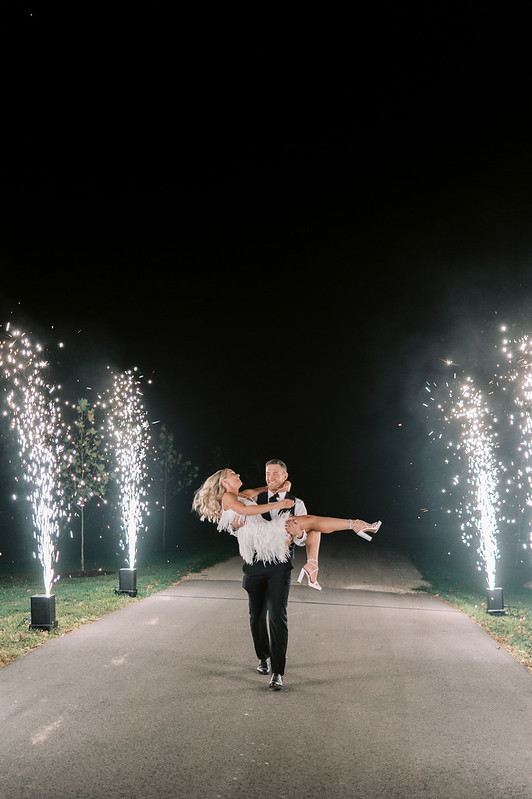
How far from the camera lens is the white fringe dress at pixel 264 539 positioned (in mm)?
6129

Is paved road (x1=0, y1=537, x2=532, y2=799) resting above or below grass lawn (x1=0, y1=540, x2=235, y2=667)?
above

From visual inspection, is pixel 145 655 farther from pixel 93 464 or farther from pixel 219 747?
pixel 93 464

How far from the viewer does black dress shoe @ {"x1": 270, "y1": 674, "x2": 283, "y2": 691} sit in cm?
597

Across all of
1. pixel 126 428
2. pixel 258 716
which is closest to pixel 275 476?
pixel 258 716

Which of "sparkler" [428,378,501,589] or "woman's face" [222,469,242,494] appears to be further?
"sparkler" [428,378,501,589]

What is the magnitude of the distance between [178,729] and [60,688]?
1.54 meters

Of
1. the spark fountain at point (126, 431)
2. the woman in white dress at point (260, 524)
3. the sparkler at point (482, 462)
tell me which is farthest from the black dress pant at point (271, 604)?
the spark fountain at point (126, 431)

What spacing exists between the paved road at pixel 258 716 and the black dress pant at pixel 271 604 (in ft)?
0.96

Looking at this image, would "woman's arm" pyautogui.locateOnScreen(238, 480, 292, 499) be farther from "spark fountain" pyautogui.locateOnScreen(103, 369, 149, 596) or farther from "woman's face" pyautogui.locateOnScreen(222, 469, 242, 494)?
"spark fountain" pyautogui.locateOnScreen(103, 369, 149, 596)

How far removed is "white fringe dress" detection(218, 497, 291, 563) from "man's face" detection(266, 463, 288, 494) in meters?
0.28

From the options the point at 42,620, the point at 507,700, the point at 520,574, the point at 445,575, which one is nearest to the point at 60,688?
the point at 42,620

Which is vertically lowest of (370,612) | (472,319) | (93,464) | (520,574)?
(520,574)

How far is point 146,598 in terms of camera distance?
11.6 metres

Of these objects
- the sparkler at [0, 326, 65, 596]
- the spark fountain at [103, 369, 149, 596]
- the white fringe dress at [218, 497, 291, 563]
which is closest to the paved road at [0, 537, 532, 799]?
the white fringe dress at [218, 497, 291, 563]
